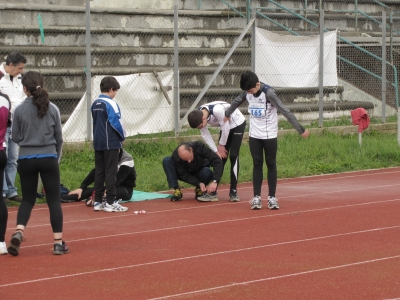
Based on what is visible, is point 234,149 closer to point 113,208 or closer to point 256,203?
point 256,203

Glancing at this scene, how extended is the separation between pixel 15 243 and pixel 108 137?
3.01 m

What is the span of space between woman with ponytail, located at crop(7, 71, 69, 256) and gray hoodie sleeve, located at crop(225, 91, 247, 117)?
354 centimetres

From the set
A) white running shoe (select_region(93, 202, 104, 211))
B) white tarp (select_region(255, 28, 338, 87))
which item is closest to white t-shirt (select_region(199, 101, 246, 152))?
white running shoe (select_region(93, 202, 104, 211))

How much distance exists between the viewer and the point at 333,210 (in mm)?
11078

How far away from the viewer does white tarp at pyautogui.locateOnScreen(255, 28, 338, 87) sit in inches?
701

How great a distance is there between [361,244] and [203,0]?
1449 cm

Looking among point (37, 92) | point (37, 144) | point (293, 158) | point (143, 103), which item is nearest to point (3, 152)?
point (37, 144)

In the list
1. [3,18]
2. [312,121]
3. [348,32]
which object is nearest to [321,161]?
[312,121]

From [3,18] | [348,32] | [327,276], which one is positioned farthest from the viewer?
[348,32]

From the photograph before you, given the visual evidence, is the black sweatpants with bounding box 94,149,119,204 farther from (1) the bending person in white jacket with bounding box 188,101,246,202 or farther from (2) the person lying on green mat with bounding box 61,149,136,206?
(1) the bending person in white jacket with bounding box 188,101,246,202

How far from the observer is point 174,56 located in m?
16.5

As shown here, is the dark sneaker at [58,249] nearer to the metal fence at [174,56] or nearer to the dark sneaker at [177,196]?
the dark sneaker at [177,196]

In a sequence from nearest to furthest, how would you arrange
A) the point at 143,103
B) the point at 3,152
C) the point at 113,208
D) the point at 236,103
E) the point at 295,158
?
the point at 3,152, the point at 113,208, the point at 236,103, the point at 143,103, the point at 295,158

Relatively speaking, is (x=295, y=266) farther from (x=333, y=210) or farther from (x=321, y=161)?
(x=321, y=161)
